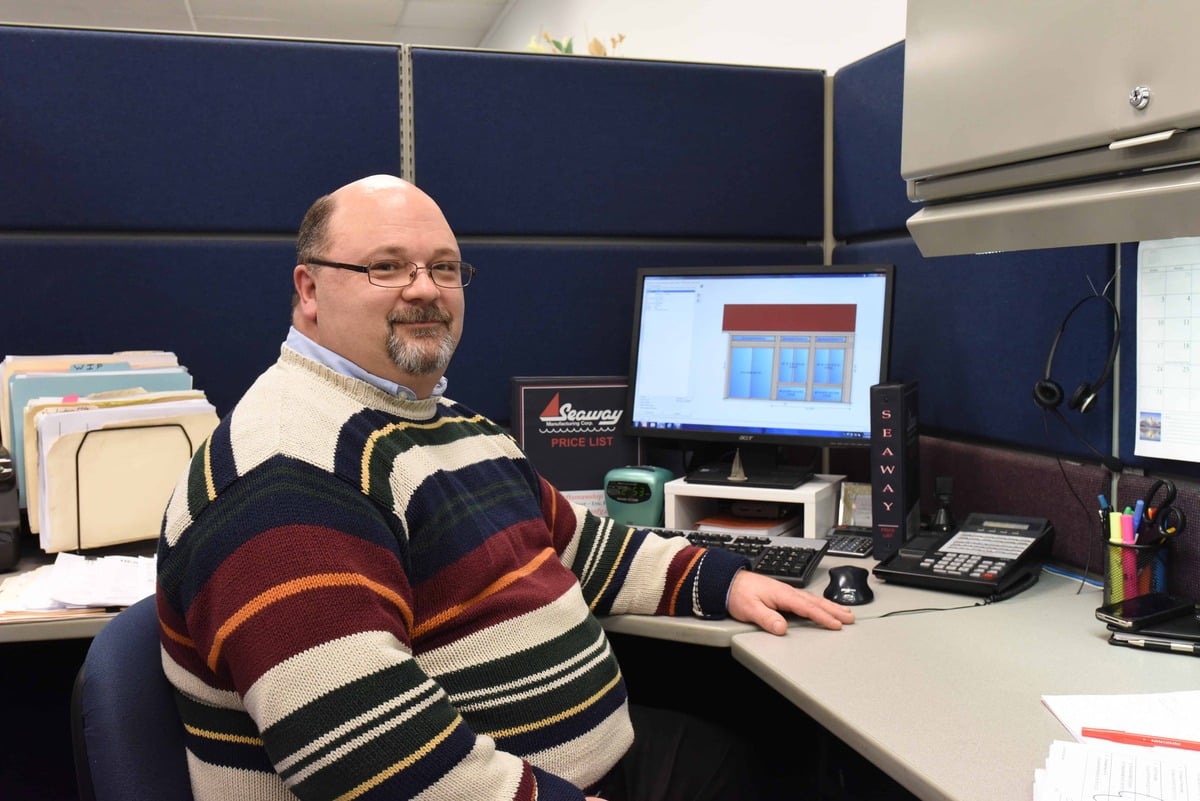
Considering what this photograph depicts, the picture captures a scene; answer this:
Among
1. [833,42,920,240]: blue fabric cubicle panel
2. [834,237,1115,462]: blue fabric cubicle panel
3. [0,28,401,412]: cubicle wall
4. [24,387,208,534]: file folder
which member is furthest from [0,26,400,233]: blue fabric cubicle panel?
[834,237,1115,462]: blue fabric cubicle panel

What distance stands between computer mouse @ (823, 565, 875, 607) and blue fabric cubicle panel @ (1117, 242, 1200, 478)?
40 cm

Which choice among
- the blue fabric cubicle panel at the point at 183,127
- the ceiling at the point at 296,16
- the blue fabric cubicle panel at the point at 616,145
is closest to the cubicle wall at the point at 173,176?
the blue fabric cubicle panel at the point at 183,127

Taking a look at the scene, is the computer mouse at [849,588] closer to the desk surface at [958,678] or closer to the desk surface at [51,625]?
the desk surface at [958,678]

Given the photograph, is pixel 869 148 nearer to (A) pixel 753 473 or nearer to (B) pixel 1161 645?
(A) pixel 753 473

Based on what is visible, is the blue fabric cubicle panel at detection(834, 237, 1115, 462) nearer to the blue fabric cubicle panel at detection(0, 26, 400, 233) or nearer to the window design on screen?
the window design on screen

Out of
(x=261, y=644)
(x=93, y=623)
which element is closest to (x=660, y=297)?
(x=93, y=623)

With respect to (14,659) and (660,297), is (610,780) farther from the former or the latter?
(14,659)

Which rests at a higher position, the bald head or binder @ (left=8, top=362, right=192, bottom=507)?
the bald head

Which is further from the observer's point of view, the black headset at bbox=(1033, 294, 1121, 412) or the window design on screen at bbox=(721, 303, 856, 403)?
the window design on screen at bbox=(721, 303, 856, 403)

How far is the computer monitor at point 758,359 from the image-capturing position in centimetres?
170

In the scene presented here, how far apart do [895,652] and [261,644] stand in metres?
0.67

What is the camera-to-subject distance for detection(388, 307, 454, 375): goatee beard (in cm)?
117

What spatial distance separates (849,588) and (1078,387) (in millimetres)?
454

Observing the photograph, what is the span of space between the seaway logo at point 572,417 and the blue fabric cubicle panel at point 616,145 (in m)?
0.34
